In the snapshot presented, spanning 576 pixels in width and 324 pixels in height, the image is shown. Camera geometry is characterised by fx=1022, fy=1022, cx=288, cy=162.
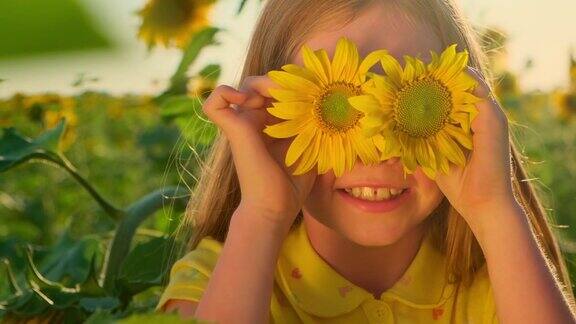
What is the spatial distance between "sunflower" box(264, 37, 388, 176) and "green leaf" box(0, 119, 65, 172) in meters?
0.66

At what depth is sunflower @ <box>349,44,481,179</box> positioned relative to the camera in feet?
2.71

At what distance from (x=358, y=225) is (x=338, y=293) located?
0.12 metres

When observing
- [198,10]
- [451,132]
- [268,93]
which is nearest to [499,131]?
[451,132]

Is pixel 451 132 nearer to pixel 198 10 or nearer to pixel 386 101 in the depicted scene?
pixel 386 101

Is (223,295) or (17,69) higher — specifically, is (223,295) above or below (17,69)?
below

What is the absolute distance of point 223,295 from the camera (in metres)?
0.90

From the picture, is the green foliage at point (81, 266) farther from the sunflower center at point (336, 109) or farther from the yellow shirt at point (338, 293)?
the sunflower center at point (336, 109)

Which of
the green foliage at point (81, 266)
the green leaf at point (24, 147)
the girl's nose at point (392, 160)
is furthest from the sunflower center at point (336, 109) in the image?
the green leaf at point (24, 147)

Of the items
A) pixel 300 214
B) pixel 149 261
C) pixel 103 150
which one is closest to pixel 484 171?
pixel 300 214

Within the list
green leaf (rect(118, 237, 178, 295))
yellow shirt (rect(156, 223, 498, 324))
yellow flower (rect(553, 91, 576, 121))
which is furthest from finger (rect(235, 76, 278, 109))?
yellow flower (rect(553, 91, 576, 121))

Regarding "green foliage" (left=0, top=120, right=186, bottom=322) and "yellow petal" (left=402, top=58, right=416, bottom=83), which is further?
"green foliage" (left=0, top=120, right=186, bottom=322)

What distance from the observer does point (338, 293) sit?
1104mm

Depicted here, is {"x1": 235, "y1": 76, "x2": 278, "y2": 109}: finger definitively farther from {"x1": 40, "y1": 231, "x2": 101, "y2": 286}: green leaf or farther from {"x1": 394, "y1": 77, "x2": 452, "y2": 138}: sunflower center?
{"x1": 40, "y1": 231, "x2": 101, "y2": 286}: green leaf

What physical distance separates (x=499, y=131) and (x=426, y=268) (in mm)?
290
